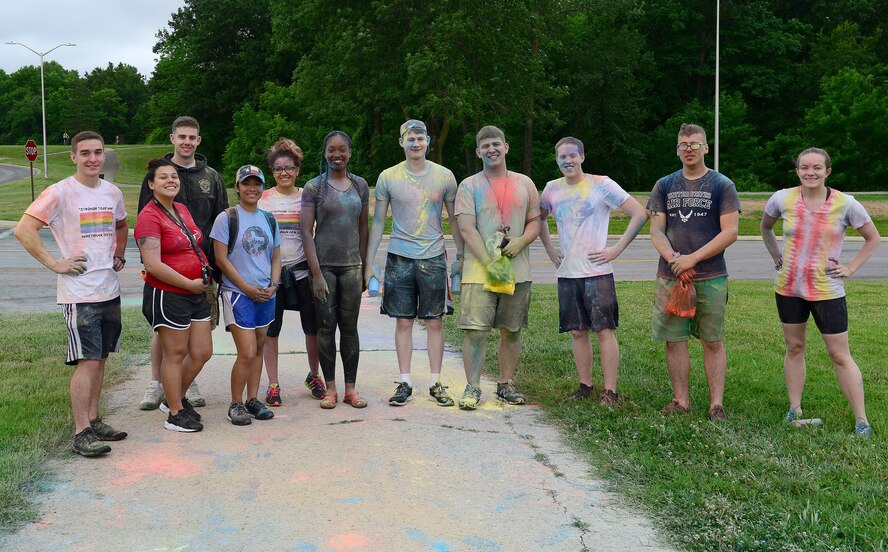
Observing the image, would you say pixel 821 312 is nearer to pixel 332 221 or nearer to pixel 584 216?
pixel 584 216

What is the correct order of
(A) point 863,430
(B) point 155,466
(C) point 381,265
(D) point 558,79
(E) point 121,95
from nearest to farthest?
(B) point 155,466 → (A) point 863,430 → (C) point 381,265 → (D) point 558,79 → (E) point 121,95

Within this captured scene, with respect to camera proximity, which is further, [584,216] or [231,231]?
[584,216]

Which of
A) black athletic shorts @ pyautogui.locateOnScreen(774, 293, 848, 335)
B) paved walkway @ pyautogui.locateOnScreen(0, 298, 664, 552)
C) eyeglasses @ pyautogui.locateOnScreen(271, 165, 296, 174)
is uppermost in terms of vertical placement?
eyeglasses @ pyautogui.locateOnScreen(271, 165, 296, 174)

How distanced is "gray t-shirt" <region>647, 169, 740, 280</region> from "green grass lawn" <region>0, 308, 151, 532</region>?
3.98 metres

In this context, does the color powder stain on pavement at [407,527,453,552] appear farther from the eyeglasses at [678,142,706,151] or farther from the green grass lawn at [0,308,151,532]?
the eyeglasses at [678,142,706,151]

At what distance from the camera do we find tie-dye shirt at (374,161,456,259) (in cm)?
634

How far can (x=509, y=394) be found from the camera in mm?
6398

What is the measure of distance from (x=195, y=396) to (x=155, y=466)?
1533 mm

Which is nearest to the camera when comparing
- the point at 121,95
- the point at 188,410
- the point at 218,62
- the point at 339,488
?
the point at 339,488

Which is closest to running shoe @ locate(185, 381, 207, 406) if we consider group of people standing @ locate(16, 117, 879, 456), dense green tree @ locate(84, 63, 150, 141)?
group of people standing @ locate(16, 117, 879, 456)

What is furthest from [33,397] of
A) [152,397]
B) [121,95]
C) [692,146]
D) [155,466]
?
[121,95]

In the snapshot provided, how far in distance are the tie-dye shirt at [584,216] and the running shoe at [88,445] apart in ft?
10.8

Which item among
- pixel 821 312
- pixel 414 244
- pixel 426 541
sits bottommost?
pixel 426 541

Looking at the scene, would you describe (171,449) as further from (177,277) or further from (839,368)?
(839,368)
